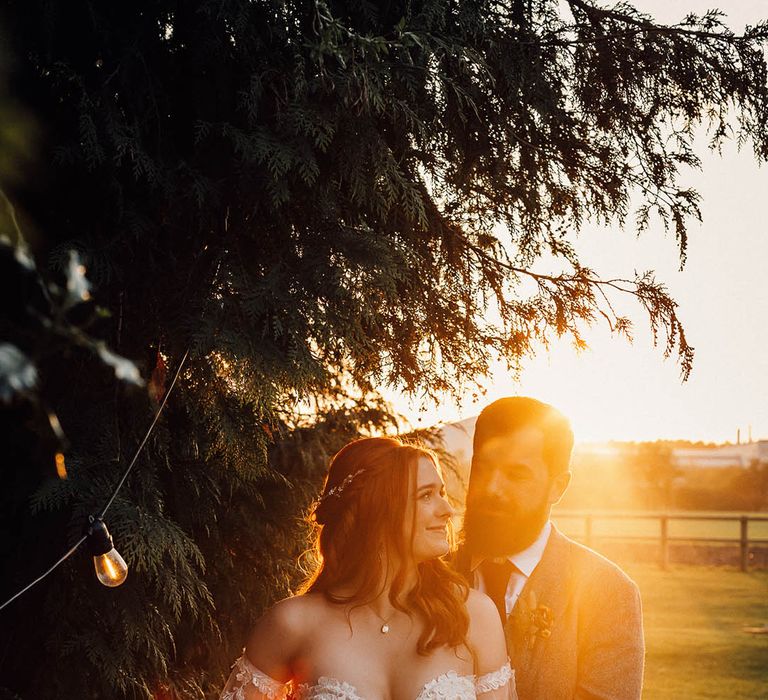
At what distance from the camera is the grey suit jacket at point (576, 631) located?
105 inches

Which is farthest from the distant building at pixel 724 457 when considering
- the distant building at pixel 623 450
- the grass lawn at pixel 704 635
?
the grass lawn at pixel 704 635

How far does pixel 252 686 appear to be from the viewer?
2846 millimetres

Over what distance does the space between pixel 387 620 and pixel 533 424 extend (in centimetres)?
78

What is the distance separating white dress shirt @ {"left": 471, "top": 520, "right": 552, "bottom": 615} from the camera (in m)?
2.84

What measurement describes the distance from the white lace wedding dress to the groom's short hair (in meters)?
0.67

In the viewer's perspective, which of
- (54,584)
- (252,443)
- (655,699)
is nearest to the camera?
(54,584)

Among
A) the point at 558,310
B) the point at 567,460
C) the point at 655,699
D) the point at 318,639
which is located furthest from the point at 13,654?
the point at 655,699

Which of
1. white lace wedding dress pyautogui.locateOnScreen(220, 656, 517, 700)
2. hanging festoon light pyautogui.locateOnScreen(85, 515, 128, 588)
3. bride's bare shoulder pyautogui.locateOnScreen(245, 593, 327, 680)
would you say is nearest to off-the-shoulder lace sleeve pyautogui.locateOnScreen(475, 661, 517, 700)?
white lace wedding dress pyautogui.locateOnScreen(220, 656, 517, 700)

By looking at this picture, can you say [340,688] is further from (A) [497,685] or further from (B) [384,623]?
(A) [497,685]

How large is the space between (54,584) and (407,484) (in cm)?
156

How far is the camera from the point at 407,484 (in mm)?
2889

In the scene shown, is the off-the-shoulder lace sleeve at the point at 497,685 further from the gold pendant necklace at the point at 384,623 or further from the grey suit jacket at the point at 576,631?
the gold pendant necklace at the point at 384,623

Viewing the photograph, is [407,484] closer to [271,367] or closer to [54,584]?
[271,367]

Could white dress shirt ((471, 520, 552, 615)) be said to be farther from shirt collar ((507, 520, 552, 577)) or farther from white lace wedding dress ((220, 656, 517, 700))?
white lace wedding dress ((220, 656, 517, 700))
